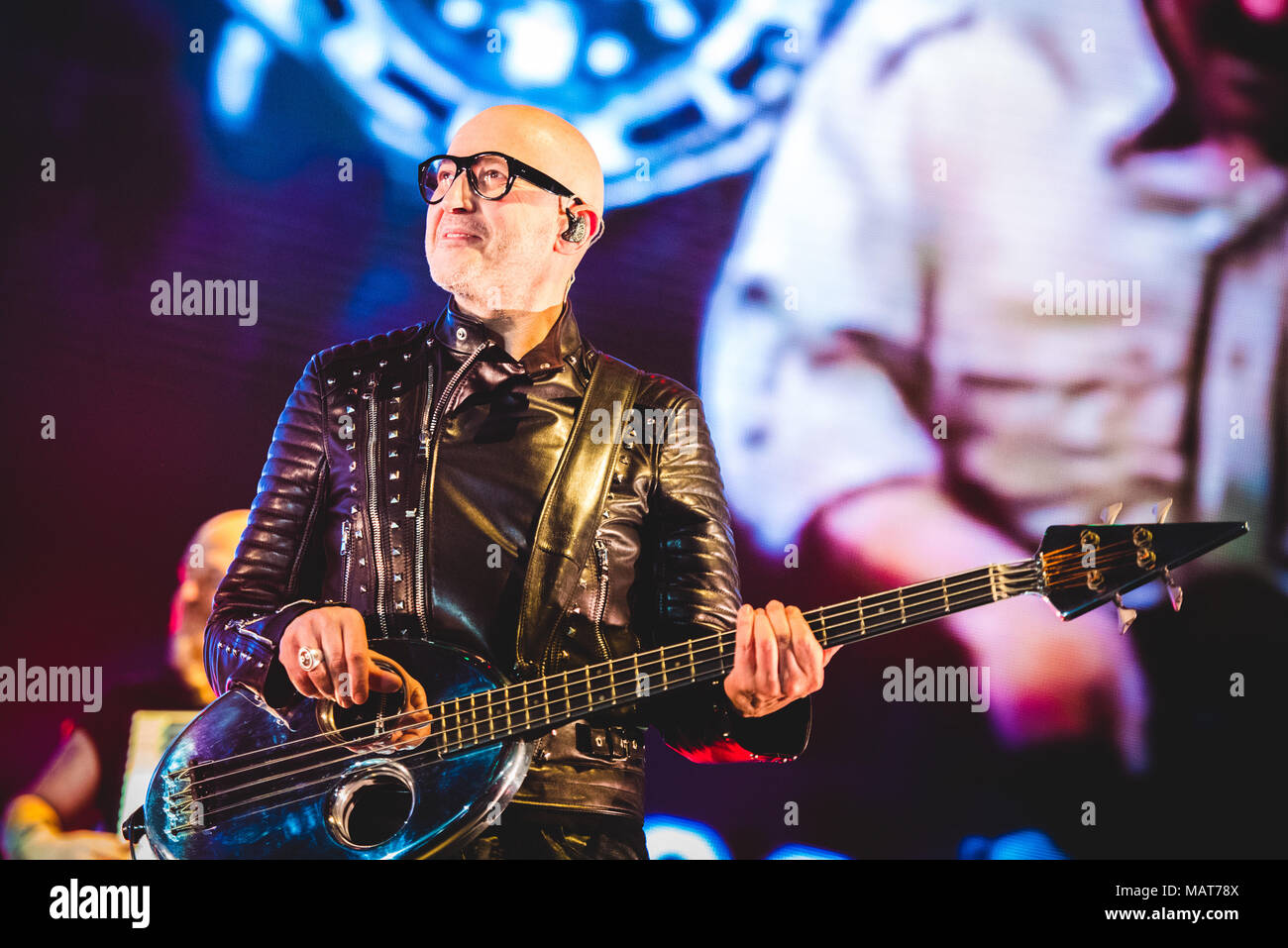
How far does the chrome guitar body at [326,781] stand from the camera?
2346mm

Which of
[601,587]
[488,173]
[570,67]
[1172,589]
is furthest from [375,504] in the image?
[1172,589]

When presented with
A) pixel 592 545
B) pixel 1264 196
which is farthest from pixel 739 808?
pixel 1264 196

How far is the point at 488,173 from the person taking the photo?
274 centimetres

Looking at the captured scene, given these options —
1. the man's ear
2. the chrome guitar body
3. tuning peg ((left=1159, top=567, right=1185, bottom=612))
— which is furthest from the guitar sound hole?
tuning peg ((left=1159, top=567, right=1185, bottom=612))

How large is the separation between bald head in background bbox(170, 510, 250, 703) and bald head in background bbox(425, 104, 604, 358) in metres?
1.01

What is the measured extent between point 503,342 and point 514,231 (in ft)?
0.88

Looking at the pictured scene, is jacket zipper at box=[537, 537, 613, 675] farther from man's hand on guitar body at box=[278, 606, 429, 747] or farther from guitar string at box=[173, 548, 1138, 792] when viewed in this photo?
man's hand on guitar body at box=[278, 606, 429, 747]

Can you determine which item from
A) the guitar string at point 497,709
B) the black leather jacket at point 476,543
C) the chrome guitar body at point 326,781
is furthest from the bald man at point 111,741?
the guitar string at point 497,709

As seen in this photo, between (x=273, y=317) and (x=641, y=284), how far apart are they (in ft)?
3.40

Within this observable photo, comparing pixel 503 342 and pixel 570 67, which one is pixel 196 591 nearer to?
pixel 503 342

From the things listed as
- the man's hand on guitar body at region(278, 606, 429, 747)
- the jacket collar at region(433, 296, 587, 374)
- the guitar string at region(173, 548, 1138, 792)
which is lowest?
the guitar string at region(173, 548, 1138, 792)

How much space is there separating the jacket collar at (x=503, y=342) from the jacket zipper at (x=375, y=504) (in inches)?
8.4

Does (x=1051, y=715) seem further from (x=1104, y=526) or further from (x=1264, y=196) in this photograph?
(x=1264, y=196)

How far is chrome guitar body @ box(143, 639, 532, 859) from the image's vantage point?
2346 mm
